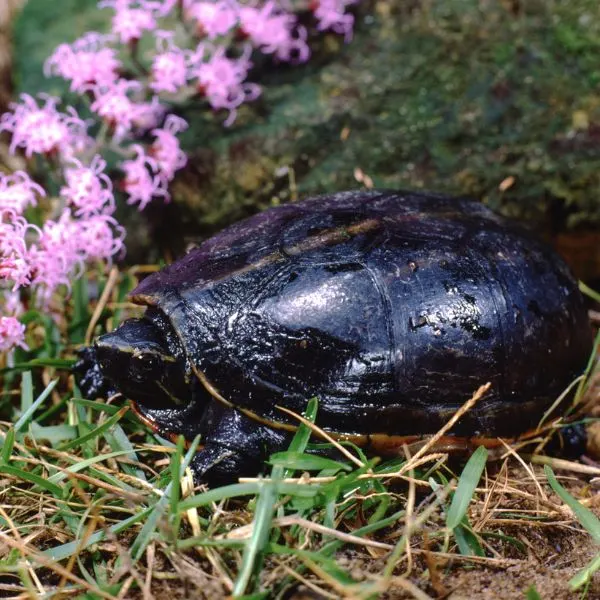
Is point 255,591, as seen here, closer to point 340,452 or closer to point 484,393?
point 340,452

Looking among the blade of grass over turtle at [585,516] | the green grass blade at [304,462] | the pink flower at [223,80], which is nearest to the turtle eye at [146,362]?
the green grass blade at [304,462]

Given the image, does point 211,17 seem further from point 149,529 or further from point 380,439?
point 149,529

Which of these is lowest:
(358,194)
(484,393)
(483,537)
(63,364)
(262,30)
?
(483,537)

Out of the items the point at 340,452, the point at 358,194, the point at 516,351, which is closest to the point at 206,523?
the point at 340,452

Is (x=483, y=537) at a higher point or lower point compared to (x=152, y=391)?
lower

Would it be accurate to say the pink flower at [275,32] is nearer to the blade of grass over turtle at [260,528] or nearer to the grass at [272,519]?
the grass at [272,519]

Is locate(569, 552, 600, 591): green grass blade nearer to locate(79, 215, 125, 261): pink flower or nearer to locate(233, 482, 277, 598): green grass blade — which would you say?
locate(233, 482, 277, 598): green grass blade

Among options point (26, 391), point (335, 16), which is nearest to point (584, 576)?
point (26, 391)
